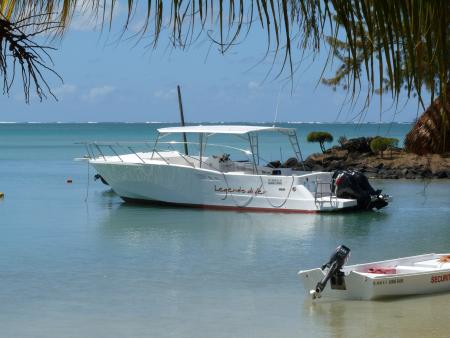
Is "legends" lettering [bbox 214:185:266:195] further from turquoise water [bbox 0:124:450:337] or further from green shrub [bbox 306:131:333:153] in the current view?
green shrub [bbox 306:131:333:153]

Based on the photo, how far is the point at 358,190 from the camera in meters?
30.2

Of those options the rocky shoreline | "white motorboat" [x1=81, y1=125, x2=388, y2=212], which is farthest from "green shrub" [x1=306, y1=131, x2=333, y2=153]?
"white motorboat" [x1=81, y1=125, x2=388, y2=212]

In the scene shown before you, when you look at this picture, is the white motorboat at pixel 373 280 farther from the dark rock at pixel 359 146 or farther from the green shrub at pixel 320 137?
the green shrub at pixel 320 137

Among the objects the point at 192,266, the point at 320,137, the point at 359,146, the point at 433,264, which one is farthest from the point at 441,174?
the point at 433,264

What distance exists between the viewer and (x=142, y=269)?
20.8m

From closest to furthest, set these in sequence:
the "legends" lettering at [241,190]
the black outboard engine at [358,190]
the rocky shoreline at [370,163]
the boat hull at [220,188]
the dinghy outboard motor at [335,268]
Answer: the dinghy outboard motor at [335,268] → the boat hull at [220,188] → the black outboard engine at [358,190] → the "legends" lettering at [241,190] → the rocky shoreline at [370,163]

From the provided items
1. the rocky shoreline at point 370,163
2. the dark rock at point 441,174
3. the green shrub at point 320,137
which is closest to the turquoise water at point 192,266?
the dark rock at point 441,174

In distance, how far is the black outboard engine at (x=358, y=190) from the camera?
29717 mm

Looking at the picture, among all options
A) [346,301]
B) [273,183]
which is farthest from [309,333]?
[273,183]

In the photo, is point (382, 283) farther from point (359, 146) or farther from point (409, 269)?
point (359, 146)

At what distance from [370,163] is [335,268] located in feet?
98.9

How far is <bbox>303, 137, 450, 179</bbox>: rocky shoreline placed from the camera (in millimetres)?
42656

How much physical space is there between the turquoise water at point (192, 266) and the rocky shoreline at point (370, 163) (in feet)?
8.49

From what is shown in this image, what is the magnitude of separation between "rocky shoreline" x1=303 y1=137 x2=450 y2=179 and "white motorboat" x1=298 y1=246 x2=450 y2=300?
25.5 m
